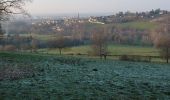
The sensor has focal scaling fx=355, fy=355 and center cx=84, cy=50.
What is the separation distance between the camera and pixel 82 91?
19297mm

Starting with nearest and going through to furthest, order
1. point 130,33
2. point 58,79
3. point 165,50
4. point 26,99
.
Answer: point 26,99, point 58,79, point 165,50, point 130,33

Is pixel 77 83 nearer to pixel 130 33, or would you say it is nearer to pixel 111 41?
pixel 111 41

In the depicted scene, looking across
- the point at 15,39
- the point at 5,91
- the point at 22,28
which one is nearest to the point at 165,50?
the point at 15,39

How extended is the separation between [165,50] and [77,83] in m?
60.6

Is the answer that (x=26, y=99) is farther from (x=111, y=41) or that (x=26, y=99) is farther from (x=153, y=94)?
(x=111, y=41)

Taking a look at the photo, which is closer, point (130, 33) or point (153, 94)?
point (153, 94)

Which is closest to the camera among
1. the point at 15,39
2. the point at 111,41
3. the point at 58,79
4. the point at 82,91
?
the point at 82,91

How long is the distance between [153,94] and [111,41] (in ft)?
398

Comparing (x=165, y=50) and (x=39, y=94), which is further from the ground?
(x=39, y=94)

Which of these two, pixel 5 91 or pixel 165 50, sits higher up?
pixel 5 91

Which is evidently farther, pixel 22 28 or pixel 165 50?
pixel 22 28

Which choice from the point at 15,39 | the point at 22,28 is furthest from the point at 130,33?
the point at 15,39

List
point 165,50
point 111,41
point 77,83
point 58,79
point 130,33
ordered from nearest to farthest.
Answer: point 77,83, point 58,79, point 165,50, point 111,41, point 130,33

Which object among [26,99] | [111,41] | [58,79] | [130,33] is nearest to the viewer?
[26,99]
